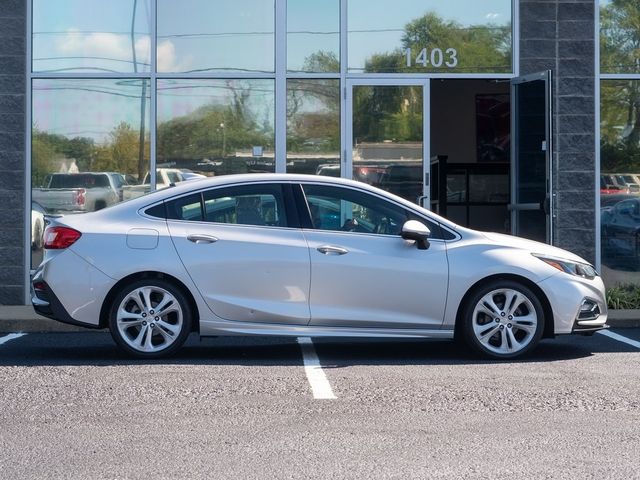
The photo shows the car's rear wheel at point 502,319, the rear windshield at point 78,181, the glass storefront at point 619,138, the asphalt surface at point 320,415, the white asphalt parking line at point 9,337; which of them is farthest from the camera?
the glass storefront at point 619,138

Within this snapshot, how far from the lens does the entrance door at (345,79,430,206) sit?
46.3ft

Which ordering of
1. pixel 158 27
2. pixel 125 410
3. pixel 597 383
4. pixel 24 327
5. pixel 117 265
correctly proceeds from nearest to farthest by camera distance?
pixel 125 410 < pixel 597 383 < pixel 117 265 < pixel 24 327 < pixel 158 27

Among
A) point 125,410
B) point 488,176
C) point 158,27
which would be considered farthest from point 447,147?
point 125,410

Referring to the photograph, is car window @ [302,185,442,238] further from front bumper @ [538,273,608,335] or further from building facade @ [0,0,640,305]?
building facade @ [0,0,640,305]

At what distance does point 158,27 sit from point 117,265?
5572mm

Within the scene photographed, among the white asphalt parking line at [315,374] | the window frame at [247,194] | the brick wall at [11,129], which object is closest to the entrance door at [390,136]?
the brick wall at [11,129]

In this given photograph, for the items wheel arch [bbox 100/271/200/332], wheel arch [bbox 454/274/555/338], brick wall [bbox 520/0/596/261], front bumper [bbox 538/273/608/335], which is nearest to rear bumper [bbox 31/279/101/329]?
wheel arch [bbox 100/271/200/332]

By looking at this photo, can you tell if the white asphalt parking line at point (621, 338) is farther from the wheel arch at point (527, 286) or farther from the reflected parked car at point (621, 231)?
the reflected parked car at point (621, 231)

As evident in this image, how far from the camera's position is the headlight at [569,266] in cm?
936

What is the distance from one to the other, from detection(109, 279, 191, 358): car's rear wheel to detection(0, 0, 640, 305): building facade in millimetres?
4969

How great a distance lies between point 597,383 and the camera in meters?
8.06

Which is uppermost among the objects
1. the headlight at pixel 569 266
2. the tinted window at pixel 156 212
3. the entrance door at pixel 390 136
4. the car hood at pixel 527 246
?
the entrance door at pixel 390 136

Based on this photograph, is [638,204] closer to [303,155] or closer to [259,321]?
[303,155]

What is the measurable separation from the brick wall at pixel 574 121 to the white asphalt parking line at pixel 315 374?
4.90 m
